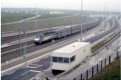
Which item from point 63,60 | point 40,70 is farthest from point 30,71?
point 63,60

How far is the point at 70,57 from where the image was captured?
1873 cm

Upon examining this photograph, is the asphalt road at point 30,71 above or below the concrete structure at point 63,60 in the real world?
below

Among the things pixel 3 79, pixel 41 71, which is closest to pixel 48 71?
pixel 41 71

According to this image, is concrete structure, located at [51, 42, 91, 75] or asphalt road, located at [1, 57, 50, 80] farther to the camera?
concrete structure, located at [51, 42, 91, 75]

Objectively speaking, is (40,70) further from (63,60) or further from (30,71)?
(63,60)

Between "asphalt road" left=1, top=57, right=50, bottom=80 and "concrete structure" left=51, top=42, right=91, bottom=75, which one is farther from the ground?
"concrete structure" left=51, top=42, right=91, bottom=75

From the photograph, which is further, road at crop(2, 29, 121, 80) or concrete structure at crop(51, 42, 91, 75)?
concrete structure at crop(51, 42, 91, 75)

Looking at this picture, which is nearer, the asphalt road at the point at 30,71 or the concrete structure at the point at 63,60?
the asphalt road at the point at 30,71

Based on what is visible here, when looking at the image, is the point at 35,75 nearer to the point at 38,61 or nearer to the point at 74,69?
the point at 74,69

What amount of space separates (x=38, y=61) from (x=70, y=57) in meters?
4.82

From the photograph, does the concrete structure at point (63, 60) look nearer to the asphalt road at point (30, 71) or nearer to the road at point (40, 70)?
the road at point (40, 70)

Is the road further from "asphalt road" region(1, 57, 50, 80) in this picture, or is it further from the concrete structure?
the concrete structure

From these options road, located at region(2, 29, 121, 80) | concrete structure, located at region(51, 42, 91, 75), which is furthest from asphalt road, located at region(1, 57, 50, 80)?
concrete structure, located at region(51, 42, 91, 75)

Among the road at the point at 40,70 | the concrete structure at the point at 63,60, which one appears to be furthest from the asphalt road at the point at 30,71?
the concrete structure at the point at 63,60
